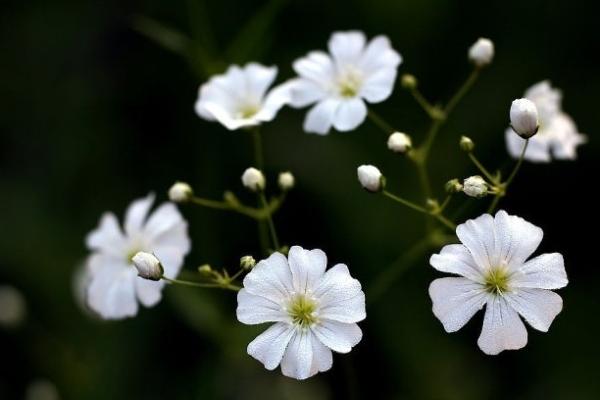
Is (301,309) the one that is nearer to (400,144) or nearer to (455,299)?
(455,299)

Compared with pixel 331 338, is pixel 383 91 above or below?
above

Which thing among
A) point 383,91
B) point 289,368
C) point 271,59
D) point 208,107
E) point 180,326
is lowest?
point 289,368

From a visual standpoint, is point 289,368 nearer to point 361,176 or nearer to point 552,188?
point 361,176

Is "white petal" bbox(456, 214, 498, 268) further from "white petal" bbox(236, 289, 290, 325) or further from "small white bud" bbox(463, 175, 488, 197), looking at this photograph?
"white petal" bbox(236, 289, 290, 325)

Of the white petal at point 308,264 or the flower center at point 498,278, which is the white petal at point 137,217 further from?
the flower center at point 498,278

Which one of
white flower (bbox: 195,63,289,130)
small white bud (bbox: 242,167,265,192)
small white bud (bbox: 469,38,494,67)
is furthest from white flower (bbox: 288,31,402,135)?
small white bud (bbox: 242,167,265,192)

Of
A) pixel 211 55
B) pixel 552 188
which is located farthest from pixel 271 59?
pixel 552 188

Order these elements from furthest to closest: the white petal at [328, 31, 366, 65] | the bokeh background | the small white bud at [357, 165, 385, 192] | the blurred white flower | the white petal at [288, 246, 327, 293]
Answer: the blurred white flower → the bokeh background → the white petal at [328, 31, 366, 65] → the small white bud at [357, 165, 385, 192] → the white petal at [288, 246, 327, 293]

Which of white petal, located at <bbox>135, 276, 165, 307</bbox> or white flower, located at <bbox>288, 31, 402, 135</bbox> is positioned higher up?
white flower, located at <bbox>288, 31, 402, 135</bbox>
